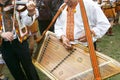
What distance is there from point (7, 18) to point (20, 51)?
49cm

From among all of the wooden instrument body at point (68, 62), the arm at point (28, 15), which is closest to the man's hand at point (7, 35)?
the arm at point (28, 15)

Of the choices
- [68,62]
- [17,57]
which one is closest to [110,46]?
[17,57]

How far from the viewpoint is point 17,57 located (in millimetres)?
4320

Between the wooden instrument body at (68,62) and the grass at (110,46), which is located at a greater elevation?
the wooden instrument body at (68,62)

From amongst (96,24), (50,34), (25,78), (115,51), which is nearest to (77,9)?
(96,24)

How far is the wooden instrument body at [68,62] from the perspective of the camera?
9.26 feet

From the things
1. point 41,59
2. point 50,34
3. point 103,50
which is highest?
point 50,34

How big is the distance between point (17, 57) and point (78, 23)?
109 cm

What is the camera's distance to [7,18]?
400cm

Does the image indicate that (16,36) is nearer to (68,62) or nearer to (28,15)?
(28,15)

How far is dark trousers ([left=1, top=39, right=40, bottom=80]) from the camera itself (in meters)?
4.17

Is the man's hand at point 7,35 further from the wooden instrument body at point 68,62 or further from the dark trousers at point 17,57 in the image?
the wooden instrument body at point 68,62

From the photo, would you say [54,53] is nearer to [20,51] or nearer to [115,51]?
[20,51]

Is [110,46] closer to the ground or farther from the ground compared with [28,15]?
closer to the ground
